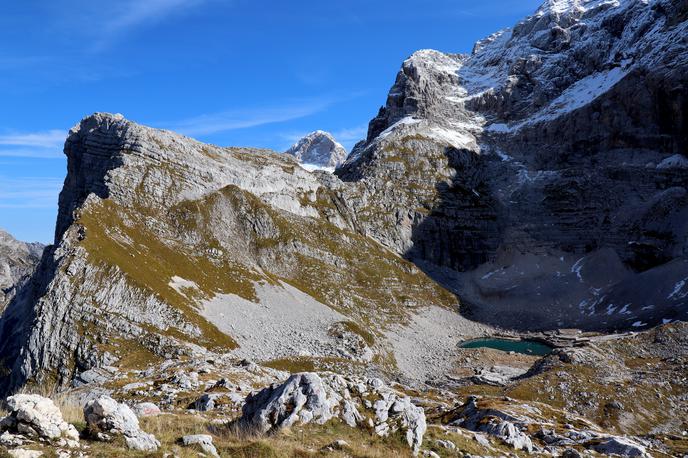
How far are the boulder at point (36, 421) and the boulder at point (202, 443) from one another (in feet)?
9.55

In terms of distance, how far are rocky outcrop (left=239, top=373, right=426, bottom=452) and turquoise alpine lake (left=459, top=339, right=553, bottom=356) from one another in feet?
361

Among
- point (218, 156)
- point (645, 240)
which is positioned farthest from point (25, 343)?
point (645, 240)

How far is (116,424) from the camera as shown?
1377cm

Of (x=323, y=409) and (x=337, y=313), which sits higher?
(x=337, y=313)

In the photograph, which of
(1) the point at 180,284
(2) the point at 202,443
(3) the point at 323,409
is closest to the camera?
(2) the point at 202,443

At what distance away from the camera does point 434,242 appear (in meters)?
186

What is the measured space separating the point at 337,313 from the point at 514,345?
5391 centimetres

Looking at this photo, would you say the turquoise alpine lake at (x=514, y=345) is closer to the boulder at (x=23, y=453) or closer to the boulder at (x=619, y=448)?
the boulder at (x=619, y=448)

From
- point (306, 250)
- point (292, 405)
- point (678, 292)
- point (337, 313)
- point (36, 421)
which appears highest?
point (306, 250)

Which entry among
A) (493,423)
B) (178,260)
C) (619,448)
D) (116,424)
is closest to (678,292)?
(178,260)

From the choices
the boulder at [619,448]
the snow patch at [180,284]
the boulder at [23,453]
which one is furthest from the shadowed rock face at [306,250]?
the boulder at [23,453]

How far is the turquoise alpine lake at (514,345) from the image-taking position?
408 ft

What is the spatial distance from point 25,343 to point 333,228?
3947 inches

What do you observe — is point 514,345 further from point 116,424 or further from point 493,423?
point 116,424
